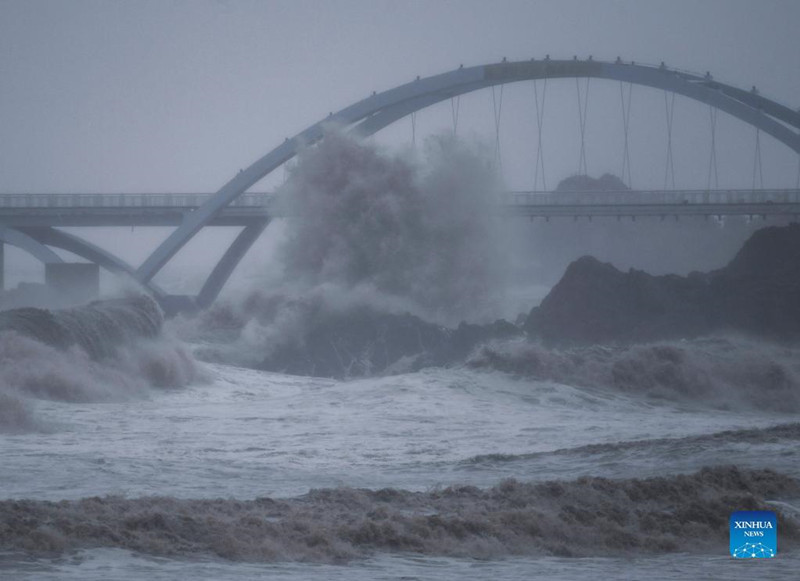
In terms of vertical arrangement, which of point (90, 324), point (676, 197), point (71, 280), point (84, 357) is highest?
point (676, 197)

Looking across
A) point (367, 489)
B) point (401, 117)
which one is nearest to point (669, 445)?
point (367, 489)

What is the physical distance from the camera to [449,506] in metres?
9.65

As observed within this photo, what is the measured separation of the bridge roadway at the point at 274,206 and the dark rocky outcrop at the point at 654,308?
4.99 meters

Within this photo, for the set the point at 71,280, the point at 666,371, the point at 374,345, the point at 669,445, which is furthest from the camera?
the point at 71,280

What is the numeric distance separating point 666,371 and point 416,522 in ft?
55.4

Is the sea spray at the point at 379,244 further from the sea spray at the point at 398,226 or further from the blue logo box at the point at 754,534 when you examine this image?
the blue logo box at the point at 754,534

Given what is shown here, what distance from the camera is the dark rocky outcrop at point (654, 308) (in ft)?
98.8

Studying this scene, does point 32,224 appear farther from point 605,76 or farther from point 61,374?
point 61,374

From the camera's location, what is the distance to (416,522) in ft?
28.8

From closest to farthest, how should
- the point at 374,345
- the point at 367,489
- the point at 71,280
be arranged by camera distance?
the point at 367,489
the point at 374,345
the point at 71,280

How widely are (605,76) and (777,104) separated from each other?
5190 mm

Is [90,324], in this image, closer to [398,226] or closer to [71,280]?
[398,226]

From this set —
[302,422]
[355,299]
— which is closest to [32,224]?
[355,299]

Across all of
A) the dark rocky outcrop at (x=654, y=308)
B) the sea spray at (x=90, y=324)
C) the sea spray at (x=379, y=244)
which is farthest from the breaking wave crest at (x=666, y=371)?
the sea spray at (x=379, y=244)
